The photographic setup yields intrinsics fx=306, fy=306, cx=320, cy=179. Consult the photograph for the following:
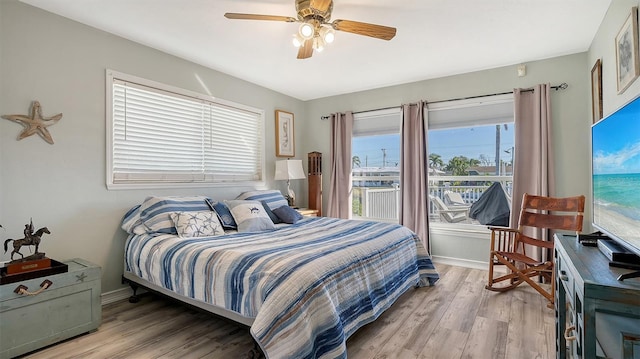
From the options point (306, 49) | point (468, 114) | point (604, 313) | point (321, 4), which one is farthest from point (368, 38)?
point (604, 313)

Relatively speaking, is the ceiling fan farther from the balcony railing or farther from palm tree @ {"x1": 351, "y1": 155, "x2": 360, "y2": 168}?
palm tree @ {"x1": 351, "y1": 155, "x2": 360, "y2": 168}

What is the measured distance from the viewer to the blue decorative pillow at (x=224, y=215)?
10.1 feet

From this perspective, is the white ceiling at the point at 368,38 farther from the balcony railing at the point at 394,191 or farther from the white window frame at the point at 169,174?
the balcony railing at the point at 394,191

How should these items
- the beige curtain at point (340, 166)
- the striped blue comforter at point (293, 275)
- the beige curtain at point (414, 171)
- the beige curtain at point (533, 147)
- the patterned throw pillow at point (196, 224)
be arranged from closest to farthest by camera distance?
the striped blue comforter at point (293, 275)
the patterned throw pillow at point (196, 224)
the beige curtain at point (533, 147)
the beige curtain at point (414, 171)
the beige curtain at point (340, 166)

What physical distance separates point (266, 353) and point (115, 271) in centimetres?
204

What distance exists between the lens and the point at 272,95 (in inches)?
181

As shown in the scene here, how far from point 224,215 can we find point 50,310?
146cm

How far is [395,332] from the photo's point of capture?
2.24 meters

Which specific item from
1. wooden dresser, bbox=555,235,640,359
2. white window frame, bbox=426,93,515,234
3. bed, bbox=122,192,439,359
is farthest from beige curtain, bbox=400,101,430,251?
wooden dresser, bbox=555,235,640,359

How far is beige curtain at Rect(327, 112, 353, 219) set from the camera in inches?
184

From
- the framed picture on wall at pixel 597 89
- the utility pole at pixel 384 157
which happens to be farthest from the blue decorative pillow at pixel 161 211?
the framed picture on wall at pixel 597 89

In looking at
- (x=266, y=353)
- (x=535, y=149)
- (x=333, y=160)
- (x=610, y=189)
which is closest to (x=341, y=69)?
(x=333, y=160)

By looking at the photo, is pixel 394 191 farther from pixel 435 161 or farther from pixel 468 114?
pixel 468 114

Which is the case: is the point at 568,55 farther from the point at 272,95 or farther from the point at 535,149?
the point at 272,95
